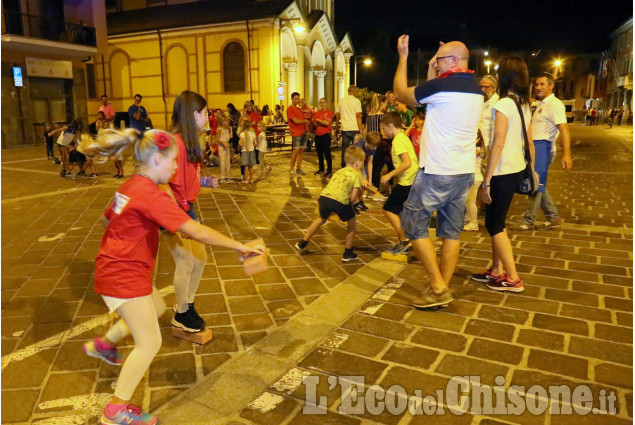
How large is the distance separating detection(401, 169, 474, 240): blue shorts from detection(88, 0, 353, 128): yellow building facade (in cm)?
2324

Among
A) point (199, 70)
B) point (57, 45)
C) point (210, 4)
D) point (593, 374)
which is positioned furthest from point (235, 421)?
point (210, 4)

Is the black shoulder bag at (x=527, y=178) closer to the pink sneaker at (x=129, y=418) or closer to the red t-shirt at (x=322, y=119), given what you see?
the pink sneaker at (x=129, y=418)

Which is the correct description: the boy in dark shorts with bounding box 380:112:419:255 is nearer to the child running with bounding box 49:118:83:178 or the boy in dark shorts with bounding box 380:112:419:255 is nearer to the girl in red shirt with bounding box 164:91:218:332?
the girl in red shirt with bounding box 164:91:218:332

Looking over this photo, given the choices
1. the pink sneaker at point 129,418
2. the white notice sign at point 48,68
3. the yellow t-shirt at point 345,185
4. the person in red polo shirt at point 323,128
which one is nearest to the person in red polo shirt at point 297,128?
the person in red polo shirt at point 323,128

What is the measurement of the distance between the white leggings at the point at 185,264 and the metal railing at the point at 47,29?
67.3ft

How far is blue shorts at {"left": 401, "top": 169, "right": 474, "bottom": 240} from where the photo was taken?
13.3 ft

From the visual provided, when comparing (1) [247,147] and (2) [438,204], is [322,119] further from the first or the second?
(2) [438,204]

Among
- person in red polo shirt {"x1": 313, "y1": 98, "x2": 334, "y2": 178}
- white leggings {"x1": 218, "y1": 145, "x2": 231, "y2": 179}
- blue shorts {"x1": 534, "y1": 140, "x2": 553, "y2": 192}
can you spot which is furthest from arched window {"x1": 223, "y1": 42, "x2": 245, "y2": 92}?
blue shorts {"x1": 534, "y1": 140, "x2": 553, "y2": 192}

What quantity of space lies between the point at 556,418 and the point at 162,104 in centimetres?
2983

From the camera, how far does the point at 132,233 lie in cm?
252

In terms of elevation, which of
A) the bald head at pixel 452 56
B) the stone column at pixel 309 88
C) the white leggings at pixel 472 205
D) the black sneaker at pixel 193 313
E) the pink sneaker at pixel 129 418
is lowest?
the pink sneaker at pixel 129 418

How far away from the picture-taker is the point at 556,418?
2727 millimetres

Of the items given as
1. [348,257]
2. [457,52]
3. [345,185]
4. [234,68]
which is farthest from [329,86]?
[457,52]

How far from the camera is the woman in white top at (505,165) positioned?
176 inches
